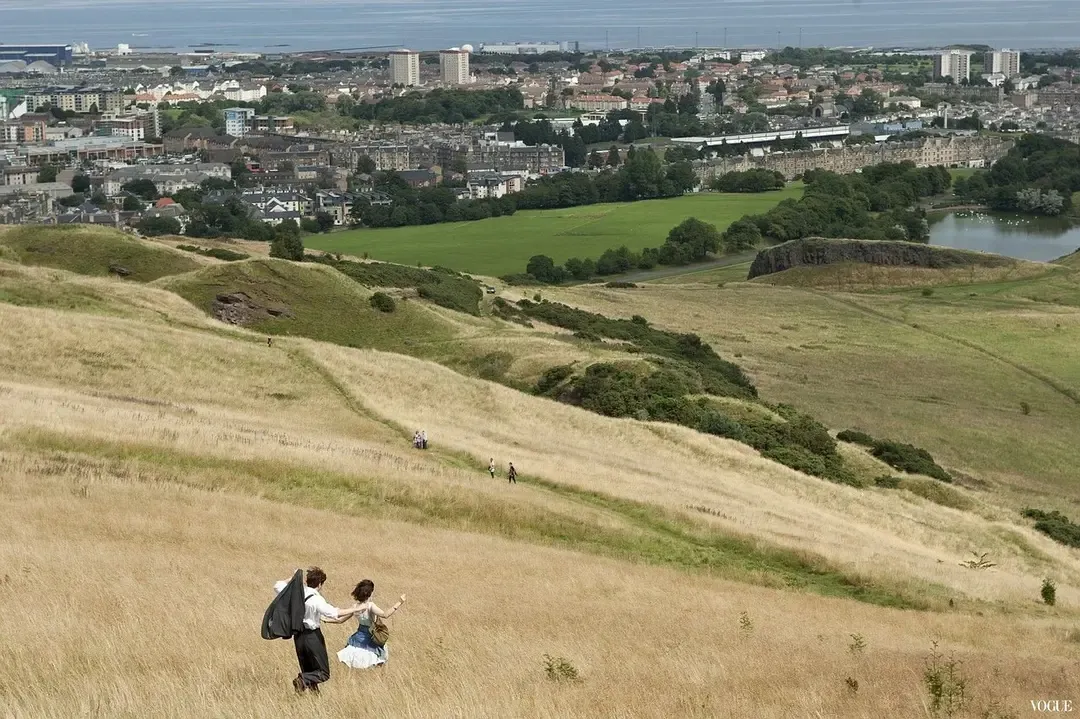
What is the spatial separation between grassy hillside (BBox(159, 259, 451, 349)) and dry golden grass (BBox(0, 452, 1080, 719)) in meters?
23.2

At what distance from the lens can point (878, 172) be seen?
138 metres

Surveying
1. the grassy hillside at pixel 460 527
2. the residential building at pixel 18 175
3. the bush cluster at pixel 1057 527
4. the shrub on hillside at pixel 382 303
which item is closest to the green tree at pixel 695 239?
the grassy hillside at pixel 460 527

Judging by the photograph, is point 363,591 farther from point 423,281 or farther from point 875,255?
point 875,255

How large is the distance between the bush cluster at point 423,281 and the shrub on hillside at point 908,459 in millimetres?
18910

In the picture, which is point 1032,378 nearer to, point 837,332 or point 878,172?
point 837,332

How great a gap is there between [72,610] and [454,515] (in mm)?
8483

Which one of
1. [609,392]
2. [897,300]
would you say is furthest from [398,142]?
[609,392]

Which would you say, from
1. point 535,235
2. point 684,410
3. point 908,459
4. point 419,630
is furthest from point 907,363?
point 535,235

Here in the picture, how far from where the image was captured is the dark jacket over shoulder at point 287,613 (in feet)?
30.7

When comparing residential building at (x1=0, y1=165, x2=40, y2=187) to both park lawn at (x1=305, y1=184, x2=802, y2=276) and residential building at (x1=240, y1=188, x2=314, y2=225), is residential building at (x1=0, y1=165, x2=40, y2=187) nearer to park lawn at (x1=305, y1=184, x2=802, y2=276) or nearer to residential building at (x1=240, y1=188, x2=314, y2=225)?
residential building at (x1=240, y1=188, x2=314, y2=225)

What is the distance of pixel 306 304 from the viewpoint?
43.4 meters

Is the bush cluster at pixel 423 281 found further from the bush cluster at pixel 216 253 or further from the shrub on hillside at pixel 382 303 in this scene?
the shrub on hillside at pixel 382 303

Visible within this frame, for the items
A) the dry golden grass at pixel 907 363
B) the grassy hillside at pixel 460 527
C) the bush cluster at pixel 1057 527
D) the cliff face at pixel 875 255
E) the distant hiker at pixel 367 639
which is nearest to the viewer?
the distant hiker at pixel 367 639

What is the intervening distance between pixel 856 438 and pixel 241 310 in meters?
17.3
